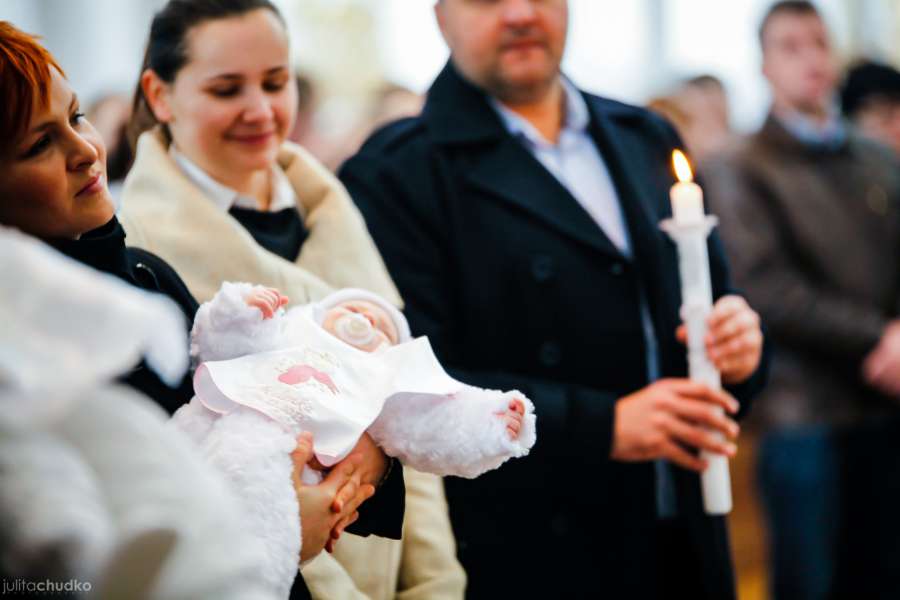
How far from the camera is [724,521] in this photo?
83.9 inches

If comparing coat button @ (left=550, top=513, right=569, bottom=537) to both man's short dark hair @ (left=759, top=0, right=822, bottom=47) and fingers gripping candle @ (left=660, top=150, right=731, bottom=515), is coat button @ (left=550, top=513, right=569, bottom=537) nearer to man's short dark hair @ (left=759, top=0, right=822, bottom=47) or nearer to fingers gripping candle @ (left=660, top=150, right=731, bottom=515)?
fingers gripping candle @ (left=660, top=150, right=731, bottom=515)

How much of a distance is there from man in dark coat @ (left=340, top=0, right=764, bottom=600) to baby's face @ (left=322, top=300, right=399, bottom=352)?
0.41 meters

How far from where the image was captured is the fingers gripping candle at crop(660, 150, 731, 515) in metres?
1.82

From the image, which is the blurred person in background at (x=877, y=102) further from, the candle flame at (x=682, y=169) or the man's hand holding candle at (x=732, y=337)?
the candle flame at (x=682, y=169)

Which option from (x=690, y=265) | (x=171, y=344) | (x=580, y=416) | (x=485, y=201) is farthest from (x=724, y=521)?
(x=171, y=344)

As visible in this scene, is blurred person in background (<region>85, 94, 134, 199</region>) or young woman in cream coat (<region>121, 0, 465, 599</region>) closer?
young woman in cream coat (<region>121, 0, 465, 599</region>)

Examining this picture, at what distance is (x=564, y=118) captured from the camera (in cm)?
231

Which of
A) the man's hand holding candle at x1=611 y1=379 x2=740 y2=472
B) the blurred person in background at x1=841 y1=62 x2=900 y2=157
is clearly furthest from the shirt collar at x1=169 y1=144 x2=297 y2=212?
the blurred person in background at x1=841 y1=62 x2=900 y2=157

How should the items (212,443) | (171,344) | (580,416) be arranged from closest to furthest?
(171,344), (212,443), (580,416)

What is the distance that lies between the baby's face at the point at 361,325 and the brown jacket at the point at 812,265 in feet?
6.72

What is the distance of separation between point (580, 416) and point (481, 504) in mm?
262

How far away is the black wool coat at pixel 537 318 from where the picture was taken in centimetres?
209

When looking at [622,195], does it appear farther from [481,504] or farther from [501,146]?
[481,504]

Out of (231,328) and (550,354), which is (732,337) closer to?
(550,354)
